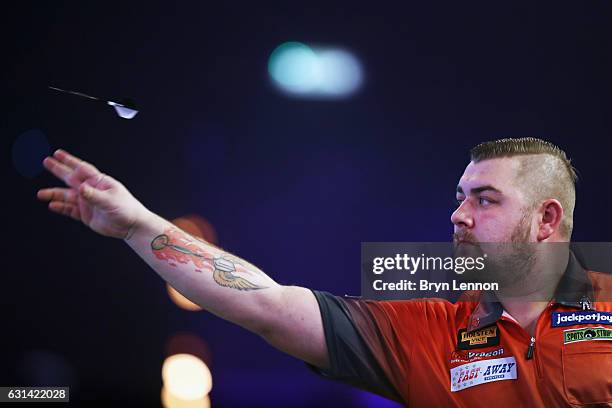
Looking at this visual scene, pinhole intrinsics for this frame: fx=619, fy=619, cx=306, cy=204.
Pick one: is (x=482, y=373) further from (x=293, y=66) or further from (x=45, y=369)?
(x=45, y=369)

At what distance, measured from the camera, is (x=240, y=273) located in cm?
179

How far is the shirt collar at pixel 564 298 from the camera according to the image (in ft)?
6.64

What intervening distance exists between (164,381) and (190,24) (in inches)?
61.6

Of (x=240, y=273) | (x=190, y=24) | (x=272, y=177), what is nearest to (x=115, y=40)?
(x=190, y=24)

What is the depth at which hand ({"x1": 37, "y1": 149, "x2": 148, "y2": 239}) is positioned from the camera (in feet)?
5.13

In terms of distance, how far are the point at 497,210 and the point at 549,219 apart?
8.1 inches

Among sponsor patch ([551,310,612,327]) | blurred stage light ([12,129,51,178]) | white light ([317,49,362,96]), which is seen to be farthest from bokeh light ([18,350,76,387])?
sponsor patch ([551,310,612,327])

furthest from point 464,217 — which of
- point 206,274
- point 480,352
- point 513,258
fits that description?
point 206,274

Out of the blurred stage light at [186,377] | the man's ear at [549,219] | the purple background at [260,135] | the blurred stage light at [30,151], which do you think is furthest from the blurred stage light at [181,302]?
the man's ear at [549,219]

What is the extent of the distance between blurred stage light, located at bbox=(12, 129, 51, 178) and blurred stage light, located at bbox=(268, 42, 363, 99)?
102 cm

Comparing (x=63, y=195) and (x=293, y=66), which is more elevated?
(x=293, y=66)

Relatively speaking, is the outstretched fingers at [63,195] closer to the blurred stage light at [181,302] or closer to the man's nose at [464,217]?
the blurred stage light at [181,302]

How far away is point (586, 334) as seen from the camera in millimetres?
1976

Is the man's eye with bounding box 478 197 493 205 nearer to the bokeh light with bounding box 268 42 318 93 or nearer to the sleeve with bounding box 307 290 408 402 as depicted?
the sleeve with bounding box 307 290 408 402
